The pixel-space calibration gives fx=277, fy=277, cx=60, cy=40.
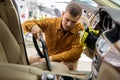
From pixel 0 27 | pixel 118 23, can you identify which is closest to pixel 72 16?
pixel 0 27

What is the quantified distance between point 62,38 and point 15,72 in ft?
3.70

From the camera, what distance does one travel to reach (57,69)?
1815 mm

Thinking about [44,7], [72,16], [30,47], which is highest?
[72,16]

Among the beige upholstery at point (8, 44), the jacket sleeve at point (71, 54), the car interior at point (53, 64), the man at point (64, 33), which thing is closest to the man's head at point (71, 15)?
the man at point (64, 33)

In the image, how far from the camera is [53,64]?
1.87 meters

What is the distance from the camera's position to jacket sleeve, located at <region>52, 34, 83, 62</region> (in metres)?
2.25

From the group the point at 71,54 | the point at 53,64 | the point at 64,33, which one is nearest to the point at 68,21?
the point at 64,33

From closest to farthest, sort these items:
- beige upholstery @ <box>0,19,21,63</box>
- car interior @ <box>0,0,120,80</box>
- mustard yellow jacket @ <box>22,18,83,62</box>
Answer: car interior @ <box>0,0,120,80</box>, beige upholstery @ <box>0,19,21,63</box>, mustard yellow jacket @ <box>22,18,83,62</box>

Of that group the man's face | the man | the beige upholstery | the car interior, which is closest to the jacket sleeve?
the man

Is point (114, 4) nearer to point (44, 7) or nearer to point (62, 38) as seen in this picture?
point (62, 38)

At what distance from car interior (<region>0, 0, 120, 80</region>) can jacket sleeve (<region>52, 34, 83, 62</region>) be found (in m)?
0.37

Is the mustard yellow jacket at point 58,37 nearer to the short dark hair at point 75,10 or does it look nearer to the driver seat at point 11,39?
the short dark hair at point 75,10

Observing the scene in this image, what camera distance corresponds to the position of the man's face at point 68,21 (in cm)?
228

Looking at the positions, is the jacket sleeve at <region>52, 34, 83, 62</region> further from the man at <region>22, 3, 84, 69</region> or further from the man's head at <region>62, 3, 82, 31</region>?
the man's head at <region>62, 3, 82, 31</region>
